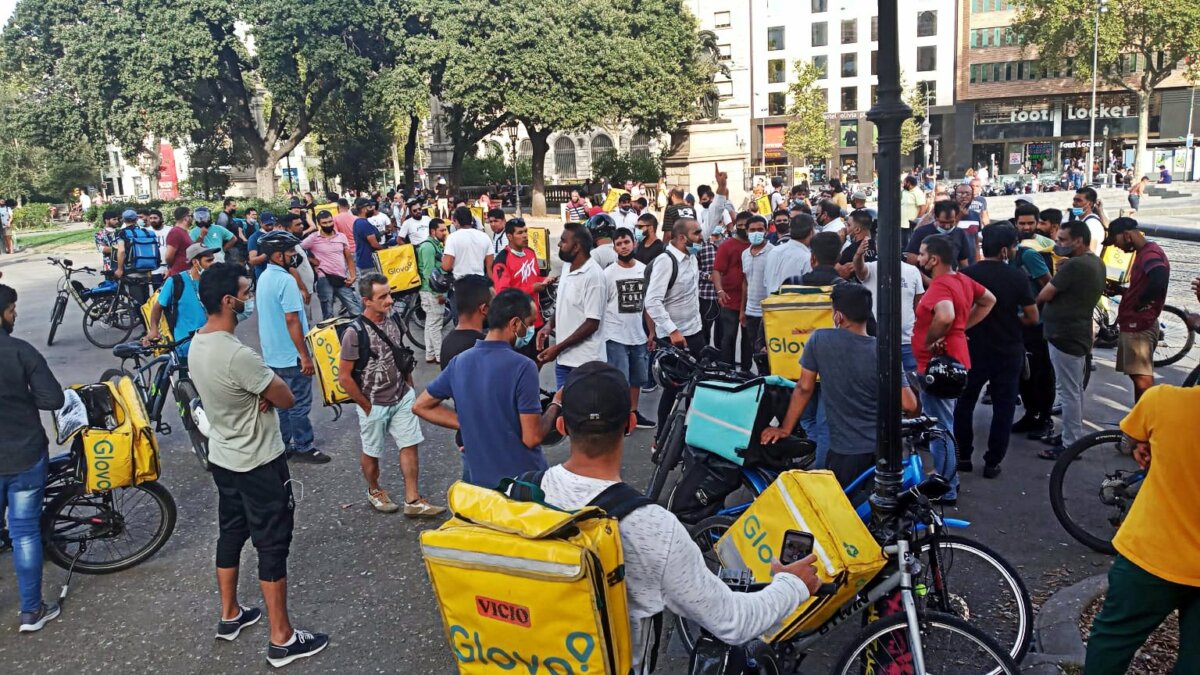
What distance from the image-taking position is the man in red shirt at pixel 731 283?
9320 millimetres

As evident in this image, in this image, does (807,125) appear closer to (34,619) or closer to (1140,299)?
(1140,299)

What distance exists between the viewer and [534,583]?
7.31ft

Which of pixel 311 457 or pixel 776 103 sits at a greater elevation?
pixel 776 103

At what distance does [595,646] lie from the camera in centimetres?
225

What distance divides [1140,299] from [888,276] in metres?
4.43

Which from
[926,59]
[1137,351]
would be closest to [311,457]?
[1137,351]

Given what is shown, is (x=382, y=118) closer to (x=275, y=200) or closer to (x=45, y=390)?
(x=275, y=200)

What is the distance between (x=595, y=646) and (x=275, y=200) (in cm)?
3216

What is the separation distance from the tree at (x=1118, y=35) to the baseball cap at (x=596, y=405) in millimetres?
49987

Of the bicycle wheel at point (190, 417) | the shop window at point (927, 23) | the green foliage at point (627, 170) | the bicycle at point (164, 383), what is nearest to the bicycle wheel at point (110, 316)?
the bicycle at point (164, 383)

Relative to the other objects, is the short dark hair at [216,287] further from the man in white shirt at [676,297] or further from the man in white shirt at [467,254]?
the man in white shirt at [467,254]

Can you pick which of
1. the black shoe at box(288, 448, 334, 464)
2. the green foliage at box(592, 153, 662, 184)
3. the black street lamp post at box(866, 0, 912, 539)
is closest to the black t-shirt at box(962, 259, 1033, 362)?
the black street lamp post at box(866, 0, 912, 539)

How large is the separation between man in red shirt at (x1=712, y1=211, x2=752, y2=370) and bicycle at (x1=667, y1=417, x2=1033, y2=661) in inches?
194

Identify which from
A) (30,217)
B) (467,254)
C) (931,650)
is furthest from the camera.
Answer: (30,217)
